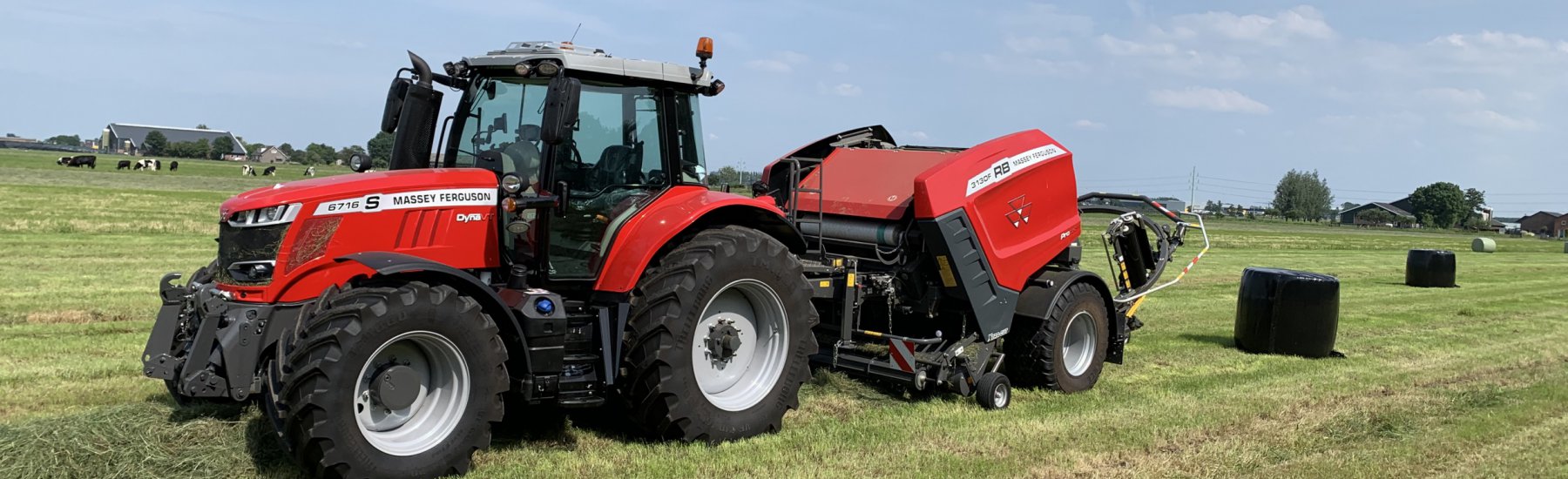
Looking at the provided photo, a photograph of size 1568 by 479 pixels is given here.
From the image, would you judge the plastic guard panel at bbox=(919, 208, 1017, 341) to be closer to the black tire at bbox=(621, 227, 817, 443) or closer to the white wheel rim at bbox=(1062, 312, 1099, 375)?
the white wheel rim at bbox=(1062, 312, 1099, 375)

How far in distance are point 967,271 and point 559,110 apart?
3.40m

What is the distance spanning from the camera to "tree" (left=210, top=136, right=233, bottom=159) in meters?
107

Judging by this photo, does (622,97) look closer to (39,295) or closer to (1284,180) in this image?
(39,295)

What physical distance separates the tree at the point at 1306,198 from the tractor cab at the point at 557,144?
133040 millimetres

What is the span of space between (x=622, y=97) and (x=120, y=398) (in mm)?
3749

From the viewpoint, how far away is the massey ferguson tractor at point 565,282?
16.2ft

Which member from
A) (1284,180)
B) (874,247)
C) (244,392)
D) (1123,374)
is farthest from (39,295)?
(1284,180)

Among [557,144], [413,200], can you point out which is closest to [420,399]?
[413,200]

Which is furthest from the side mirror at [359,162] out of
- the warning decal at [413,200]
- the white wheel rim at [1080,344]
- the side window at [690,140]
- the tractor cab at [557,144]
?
the white wheel rim at [1080,344]

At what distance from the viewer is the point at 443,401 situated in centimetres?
525

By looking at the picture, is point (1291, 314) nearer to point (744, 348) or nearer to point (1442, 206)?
point (744, 348)

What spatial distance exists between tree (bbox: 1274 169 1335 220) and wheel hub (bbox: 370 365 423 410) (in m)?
135

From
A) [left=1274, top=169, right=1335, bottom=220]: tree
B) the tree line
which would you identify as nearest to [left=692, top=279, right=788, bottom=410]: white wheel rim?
the tree line

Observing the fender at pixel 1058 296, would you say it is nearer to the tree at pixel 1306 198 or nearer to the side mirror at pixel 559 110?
the side mirror at pixel 559 110
